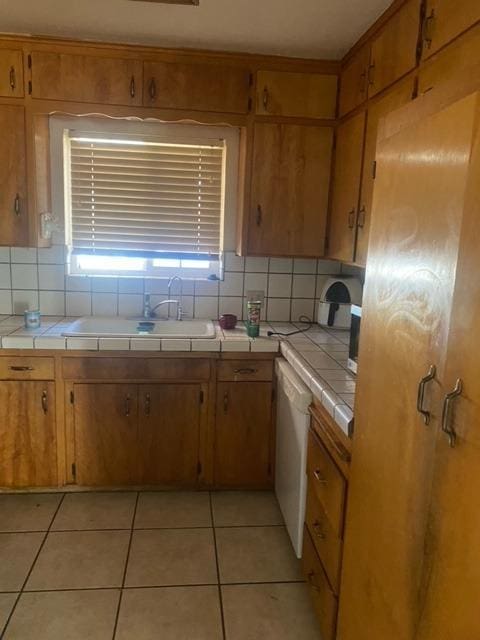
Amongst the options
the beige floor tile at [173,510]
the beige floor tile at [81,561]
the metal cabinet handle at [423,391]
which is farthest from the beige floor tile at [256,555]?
Answer: the metal cabinet handle at [423,391]

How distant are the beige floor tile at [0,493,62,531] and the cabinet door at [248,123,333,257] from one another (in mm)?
1705

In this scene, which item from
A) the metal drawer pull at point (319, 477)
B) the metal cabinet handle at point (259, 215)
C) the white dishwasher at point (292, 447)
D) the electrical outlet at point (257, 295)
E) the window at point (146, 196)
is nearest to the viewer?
the metal drawer pull at point (319, 477)

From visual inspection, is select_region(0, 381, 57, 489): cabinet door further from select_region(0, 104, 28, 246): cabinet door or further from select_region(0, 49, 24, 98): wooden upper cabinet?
select_region(0, 49, 24, 98): wooden upper cabinet

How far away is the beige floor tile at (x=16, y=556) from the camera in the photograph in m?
1.93

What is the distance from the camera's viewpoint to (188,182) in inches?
110

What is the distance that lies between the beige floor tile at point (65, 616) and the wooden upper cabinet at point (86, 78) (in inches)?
89.4

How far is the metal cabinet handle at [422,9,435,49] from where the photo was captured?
1.52 meters

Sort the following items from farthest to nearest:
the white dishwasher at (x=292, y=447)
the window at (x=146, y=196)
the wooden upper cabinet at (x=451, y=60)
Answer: the window at (x=146, y=196)
the white dishwasher at (x=292, y=447)
the wooden upper cabinet at (x=451, y=60)

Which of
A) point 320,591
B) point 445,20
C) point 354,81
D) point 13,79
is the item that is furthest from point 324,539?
point 13,79

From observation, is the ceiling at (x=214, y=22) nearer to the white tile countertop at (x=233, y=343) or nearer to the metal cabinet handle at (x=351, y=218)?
the metal cabinet handle at (x=351, y=218)

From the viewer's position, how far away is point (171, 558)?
2.10 m

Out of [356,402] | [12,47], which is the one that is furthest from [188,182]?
[356,402]

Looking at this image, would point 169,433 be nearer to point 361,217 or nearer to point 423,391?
point 361,217

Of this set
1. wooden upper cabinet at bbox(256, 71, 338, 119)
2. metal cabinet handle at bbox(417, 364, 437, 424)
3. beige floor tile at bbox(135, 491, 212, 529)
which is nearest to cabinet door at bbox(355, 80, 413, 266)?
wooden upper cabinet at bbox(256, 71, 338, 119)
